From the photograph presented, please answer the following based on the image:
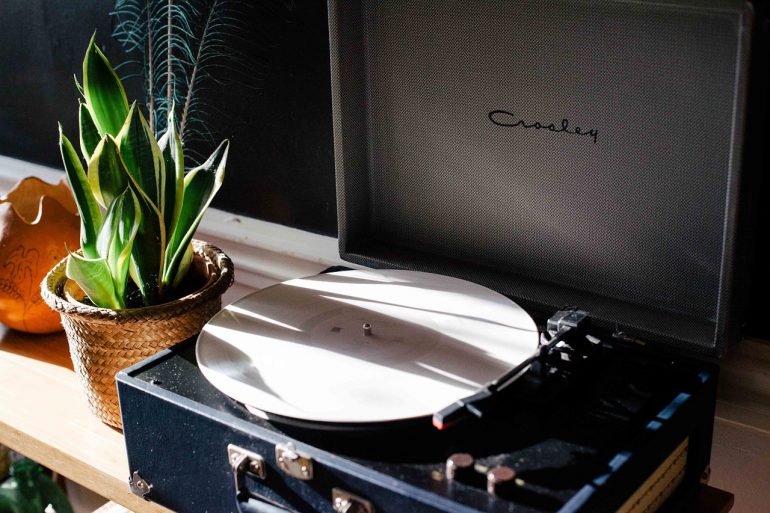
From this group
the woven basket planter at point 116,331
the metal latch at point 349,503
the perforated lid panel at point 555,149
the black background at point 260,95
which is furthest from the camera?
the black background at point 260,95

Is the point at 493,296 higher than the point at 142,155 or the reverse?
the reverse

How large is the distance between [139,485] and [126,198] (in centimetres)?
27

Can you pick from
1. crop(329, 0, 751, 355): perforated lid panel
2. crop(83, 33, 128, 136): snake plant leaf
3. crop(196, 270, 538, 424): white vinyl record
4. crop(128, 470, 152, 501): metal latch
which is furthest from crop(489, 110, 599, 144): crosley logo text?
crop(128, 470, 152, 501): metal latch

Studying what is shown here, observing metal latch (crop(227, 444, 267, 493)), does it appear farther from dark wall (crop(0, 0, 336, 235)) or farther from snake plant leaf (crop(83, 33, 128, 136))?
dark wall (crop(0, 0, 336, 235))

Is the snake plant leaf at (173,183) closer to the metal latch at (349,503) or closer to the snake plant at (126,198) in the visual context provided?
the snake plant at (126,198)

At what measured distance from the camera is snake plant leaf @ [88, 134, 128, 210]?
910 mm

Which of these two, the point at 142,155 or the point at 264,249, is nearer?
the point at 142,155

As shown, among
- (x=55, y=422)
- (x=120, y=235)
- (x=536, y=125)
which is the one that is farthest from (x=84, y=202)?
(x=536, y=125)

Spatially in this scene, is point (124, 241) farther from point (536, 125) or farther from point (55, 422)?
point (536, 125)

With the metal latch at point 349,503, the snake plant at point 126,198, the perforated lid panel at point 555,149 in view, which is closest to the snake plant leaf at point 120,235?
the snake plant at point 126,198

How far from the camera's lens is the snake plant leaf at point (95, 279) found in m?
0.93

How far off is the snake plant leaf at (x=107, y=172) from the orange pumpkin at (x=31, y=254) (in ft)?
0.95

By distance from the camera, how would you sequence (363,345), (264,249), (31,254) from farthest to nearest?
(264,249)
(31,254)
(363,345)

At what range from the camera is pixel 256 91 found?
1252 mm
